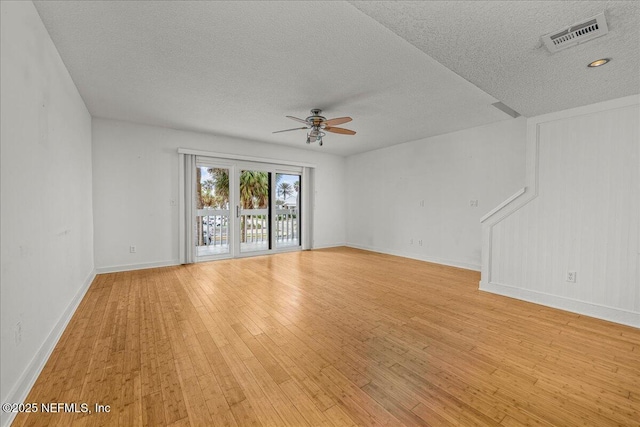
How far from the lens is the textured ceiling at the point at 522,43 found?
5.21 ft

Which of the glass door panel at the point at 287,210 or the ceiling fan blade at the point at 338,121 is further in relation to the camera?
the glass door panel at the point at 287,210

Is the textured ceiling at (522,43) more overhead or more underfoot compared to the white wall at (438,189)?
more overhead

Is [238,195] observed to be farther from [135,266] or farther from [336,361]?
[336,361]

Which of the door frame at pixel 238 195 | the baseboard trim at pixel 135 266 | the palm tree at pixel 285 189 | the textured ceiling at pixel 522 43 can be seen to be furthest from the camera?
the palm tree at pixel 285 189

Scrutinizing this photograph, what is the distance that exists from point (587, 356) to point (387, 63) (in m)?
3.09

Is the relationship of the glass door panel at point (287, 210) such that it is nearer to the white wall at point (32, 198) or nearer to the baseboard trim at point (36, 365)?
the white wall at point (32, 198)

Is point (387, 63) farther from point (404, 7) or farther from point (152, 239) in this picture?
point (152, 239)

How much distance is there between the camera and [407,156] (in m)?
6.07

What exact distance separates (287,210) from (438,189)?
11.9 feet

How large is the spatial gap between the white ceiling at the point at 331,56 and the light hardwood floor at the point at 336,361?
2364 millimetres

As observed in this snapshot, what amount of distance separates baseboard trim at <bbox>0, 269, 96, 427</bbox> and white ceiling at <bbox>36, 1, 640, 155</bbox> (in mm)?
2522

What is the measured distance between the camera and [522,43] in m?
1.92

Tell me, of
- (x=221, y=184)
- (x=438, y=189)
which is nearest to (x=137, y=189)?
(x=221, y=184)

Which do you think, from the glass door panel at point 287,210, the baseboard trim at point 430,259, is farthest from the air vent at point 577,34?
the glass door panel at point 287,210
